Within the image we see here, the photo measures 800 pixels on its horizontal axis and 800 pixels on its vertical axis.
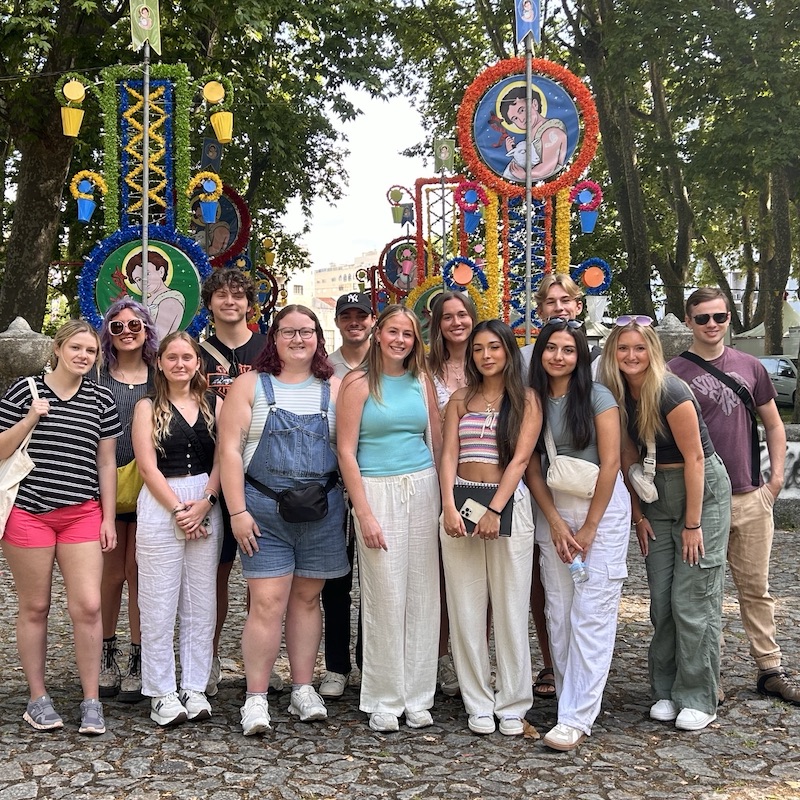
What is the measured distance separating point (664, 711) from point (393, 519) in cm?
147

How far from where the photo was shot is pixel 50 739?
384 cm

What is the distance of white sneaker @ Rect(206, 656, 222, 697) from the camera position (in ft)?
14.5

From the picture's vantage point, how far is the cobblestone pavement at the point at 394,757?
134 inches

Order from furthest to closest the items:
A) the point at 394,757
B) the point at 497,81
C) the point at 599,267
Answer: the point at 599,267 < the point at 497,81 < the point at 394,757

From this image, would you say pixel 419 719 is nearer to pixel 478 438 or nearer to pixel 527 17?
pixel 478 438

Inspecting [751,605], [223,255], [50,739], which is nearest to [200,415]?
[50,739]

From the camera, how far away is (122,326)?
4.25 m

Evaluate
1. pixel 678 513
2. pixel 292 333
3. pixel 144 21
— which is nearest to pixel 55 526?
pixel 292 333

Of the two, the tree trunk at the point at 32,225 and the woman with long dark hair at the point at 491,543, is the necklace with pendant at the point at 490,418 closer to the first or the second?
the woman with long dark hair at the point at 491,543

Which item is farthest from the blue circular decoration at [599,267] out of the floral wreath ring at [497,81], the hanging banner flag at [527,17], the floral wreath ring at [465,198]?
the hanging banner flag at [527,17]

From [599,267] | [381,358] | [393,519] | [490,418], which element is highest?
[599,267]

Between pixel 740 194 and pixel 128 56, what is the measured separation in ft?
34.3

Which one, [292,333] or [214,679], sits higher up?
[292,333]

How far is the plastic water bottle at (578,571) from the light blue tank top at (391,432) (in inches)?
30.3
